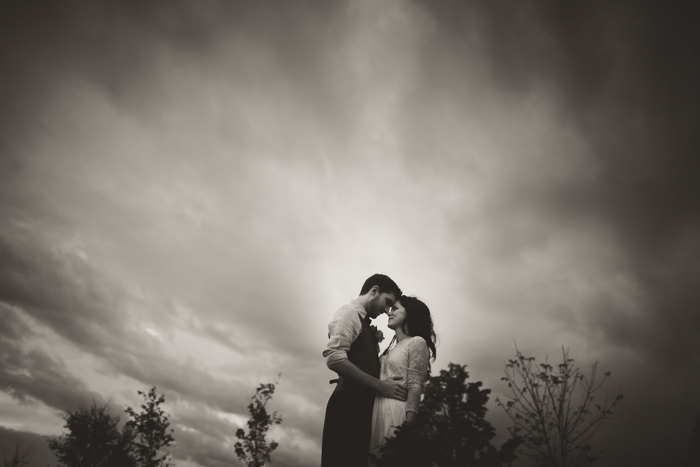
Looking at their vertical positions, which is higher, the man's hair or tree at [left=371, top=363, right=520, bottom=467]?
the man's hair

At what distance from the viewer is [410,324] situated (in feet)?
14.5

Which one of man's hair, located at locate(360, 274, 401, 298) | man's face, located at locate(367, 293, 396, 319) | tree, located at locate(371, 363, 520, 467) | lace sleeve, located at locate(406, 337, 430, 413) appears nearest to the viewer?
tree, located at locate(371, 363, 520, 467)

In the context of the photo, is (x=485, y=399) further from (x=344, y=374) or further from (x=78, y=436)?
(x=78, y=436)

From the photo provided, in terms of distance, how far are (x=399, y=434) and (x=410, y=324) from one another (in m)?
2.02

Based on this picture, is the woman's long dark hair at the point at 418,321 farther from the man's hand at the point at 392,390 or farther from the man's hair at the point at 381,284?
the man's hand at the point at 392,390

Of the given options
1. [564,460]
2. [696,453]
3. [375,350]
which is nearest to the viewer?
[375,350]

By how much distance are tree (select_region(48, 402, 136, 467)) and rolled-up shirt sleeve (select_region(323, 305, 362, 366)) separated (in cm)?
2519

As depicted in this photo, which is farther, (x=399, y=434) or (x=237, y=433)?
(x=237, y=433)

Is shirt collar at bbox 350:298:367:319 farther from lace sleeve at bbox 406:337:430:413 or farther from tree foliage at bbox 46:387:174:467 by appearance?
tree foliage at bbox 46:387:174:467

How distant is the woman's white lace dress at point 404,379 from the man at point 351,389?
8cm

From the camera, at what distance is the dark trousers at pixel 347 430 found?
10.5 feet

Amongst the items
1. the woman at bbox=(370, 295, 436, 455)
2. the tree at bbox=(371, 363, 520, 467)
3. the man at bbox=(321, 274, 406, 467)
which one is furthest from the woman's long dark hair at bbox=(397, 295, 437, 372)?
the tree at bbox=(371, 363, 520, 467)

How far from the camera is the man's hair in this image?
14.2 feet

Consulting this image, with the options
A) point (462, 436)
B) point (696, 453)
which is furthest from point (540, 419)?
point (696, 453)
